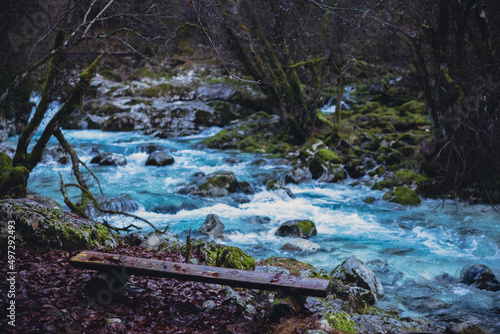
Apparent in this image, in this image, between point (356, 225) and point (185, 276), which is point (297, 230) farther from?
point (185, 276)

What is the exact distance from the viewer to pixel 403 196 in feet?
33.5

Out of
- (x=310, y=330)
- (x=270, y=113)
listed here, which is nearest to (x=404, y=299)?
(x=310, y=330)

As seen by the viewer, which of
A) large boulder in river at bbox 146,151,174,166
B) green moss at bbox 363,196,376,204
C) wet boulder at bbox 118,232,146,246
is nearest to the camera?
wet boulder at bbox 118,232,146,246

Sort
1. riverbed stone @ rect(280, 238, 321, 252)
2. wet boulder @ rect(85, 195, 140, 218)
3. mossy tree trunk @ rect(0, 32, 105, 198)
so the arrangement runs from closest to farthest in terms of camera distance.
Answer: mossy tree trunk @ rect(0, 32, 105, 198) → riverbed stone @ rect(280, 238, 321, 252) → wet boulder @ rect(85, 195, 140, 218)

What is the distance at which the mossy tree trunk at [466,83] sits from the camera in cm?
827

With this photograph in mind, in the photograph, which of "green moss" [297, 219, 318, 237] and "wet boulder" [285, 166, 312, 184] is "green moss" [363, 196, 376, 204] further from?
"green moss" [297, 219, 318, 237]

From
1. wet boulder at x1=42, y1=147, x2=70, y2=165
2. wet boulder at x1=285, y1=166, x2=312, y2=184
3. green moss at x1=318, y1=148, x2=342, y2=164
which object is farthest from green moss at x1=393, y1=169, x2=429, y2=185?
wet boulder at x1=42, y1=147, x2=70, y2=165

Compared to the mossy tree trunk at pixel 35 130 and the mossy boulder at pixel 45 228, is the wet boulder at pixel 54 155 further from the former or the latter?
the mossy boulder at pixel 45 228

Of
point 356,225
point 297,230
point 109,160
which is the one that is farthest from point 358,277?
point 109,160

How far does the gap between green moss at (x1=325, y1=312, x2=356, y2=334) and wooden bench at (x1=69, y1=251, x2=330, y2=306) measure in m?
0.42

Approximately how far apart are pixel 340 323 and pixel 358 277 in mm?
1764

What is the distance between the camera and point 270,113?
20.6 m

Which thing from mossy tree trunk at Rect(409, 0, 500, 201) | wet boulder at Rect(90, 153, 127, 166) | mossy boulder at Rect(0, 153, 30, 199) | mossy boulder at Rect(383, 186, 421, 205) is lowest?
mossy boulder at Rect(383, 186, 421, 205)

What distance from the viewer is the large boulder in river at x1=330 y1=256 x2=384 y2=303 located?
5.40 m
